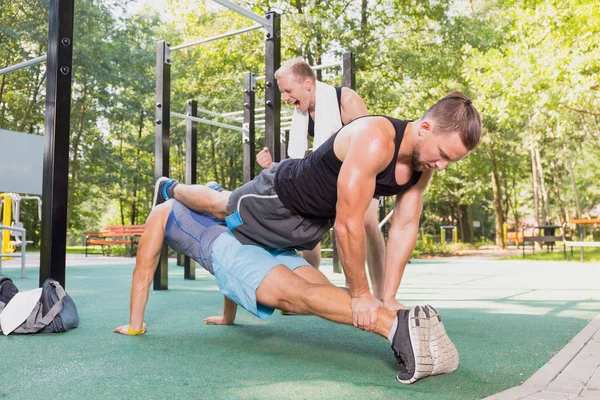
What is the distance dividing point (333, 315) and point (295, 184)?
56cm

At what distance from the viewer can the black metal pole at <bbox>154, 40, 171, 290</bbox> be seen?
15.5 ft

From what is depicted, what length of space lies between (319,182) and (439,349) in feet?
2.50

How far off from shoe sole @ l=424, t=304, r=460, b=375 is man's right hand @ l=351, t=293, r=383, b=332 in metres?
0.18

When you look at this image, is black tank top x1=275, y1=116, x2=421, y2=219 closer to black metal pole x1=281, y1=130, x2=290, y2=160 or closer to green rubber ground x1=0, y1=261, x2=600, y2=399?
green rubber ground x1=0, y1=261, x2=600, y2=399

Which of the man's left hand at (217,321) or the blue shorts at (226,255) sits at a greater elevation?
the blue shorts at (226,255)

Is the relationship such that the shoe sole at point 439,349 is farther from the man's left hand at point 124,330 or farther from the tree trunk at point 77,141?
the tree trunk at point 77,141

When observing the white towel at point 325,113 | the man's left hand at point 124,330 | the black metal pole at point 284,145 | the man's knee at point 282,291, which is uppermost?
the black metal pole at point 284,145

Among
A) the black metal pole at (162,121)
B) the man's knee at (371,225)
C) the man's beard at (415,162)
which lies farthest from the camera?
the black metal pole at (162,121)

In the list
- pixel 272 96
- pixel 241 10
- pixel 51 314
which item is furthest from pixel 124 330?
pixel 241 10

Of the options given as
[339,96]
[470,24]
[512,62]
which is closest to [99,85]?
[470,24]

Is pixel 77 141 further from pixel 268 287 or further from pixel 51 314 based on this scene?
pixel 268 287

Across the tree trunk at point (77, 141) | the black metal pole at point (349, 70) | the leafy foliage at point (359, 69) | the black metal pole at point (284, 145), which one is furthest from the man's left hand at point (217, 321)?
the tree trunk at point (77, 141)

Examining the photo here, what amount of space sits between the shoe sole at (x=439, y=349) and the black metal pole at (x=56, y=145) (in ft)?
6.79

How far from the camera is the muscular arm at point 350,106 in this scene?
337 cm
